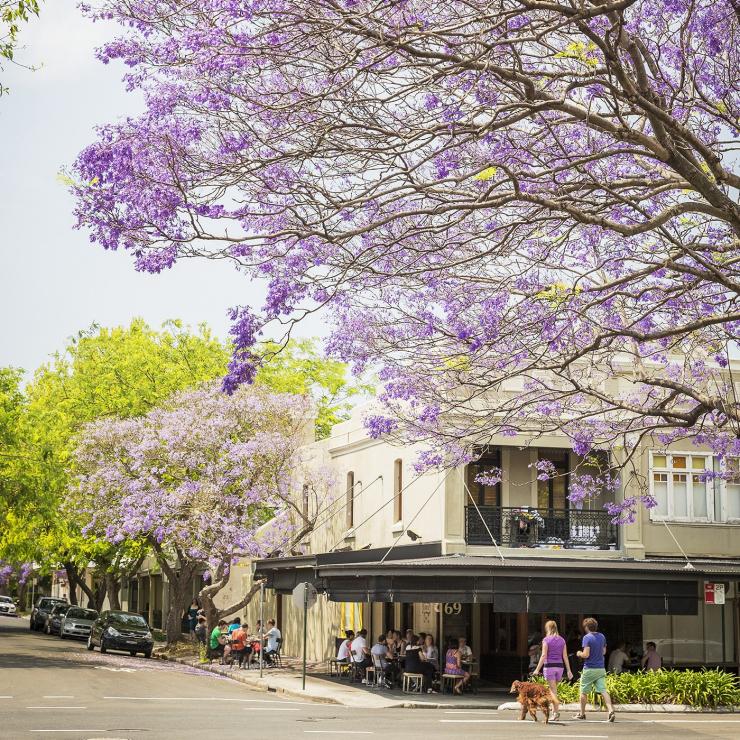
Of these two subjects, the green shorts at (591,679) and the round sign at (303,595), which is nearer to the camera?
the green shorts at (591,679)

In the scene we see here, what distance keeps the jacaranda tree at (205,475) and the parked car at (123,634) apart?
2.79 m

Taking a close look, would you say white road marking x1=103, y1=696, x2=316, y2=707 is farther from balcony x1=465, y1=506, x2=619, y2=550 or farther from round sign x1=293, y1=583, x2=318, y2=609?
balcony x1=465, y1=506, x2=619, y2=550

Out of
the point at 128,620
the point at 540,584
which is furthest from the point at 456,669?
the point at 128,620

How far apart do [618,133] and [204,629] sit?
31717mm

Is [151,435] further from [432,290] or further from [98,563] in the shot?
[432,290]

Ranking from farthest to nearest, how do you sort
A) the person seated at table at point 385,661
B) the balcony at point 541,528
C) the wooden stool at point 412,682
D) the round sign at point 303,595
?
the balcony at point 541,528 < the person seated at table at point 385,661 < the round sign at point 303,595 < the wooden stool at point 412,682

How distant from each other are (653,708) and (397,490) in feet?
36.6

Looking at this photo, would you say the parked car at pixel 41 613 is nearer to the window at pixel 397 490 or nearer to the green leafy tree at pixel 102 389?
the green leafy tree at pixel 102 389

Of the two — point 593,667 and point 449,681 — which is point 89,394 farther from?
point 593,667

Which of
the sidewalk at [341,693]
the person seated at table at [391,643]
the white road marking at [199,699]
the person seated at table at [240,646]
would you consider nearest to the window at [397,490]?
the person seated at table at [391,643]

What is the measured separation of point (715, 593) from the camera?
29047 millimetres

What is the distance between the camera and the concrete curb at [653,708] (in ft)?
78.8

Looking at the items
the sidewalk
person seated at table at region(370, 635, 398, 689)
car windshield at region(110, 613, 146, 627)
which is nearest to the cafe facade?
person seated at table at region(370, 635, 398, 689)

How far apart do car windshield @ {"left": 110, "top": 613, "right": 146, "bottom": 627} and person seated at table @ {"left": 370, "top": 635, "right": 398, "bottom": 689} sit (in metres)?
13.5
